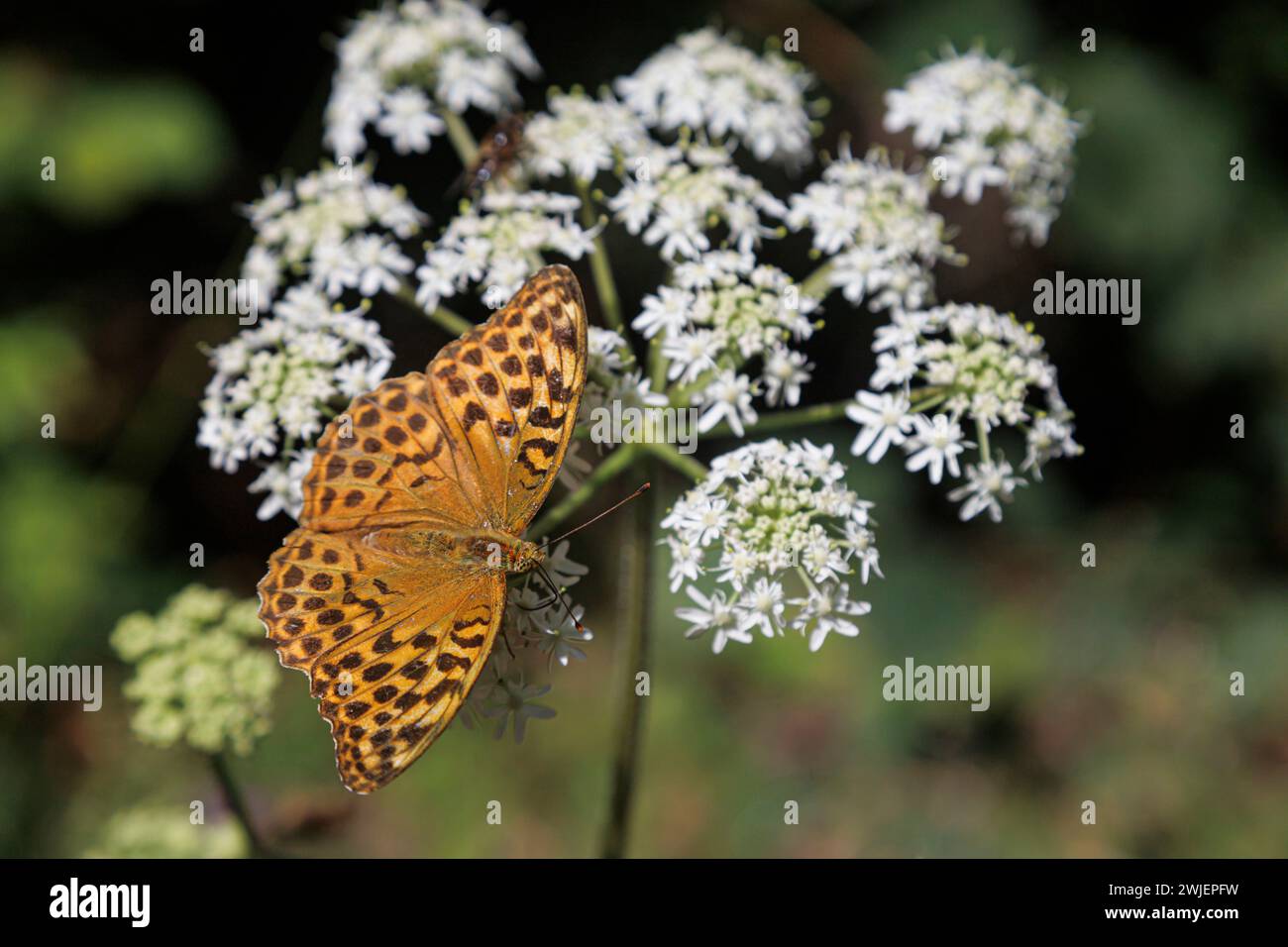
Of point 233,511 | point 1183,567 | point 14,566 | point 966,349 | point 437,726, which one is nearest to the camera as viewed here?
point 437,726

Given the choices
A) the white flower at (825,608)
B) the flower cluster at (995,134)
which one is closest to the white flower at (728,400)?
the white flower at (825,608)

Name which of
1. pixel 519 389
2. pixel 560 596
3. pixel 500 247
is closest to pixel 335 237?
pixel 500 247

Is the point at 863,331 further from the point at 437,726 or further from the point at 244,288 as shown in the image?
the point at 437,726

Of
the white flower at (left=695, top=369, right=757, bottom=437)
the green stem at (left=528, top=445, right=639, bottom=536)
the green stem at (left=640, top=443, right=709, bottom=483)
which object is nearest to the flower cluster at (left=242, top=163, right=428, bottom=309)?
the green stem at (left=528, top=445, right=639, bottom=536)

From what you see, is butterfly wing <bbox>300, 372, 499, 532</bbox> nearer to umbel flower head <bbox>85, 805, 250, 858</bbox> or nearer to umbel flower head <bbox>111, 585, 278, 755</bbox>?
umbel flower head <bbox>111, 585, 278, 755</bbox>

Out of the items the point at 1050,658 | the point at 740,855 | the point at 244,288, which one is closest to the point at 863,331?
the point at 1050,658

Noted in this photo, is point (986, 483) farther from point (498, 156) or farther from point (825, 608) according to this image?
point (498, 156)

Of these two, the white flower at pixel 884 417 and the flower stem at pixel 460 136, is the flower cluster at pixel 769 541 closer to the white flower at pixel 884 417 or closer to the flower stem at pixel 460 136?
the white flower at pixel 884 417
